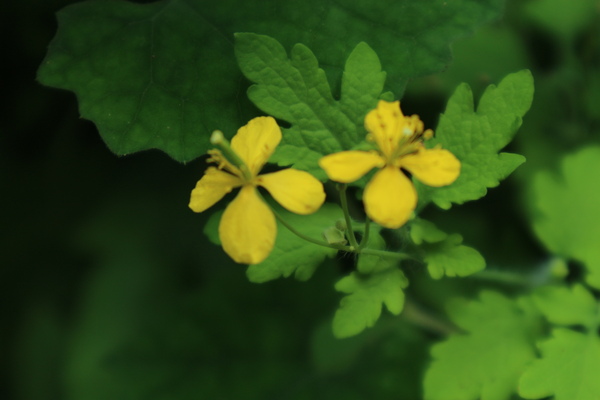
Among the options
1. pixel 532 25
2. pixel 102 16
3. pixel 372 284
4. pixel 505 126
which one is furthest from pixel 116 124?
pixel 532 25

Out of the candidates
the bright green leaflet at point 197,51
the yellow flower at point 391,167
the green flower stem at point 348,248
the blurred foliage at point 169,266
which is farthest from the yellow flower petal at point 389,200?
the blurred foliage at point 169,266

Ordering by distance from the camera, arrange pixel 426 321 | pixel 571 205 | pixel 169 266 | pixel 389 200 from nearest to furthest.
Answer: pixel 389 200
pixel 571 205
pixel 426 321
pixel 169 266

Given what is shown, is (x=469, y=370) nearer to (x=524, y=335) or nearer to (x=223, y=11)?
(x=524, y=335)

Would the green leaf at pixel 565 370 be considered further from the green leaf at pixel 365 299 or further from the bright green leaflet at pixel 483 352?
the green leaf at pixel 365 299

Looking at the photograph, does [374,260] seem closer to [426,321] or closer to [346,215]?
[346,215]

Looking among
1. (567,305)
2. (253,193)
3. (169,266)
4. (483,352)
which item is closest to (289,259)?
(253,193)

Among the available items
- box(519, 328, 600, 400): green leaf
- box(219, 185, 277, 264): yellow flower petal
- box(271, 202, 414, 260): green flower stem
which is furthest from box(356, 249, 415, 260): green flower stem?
box(519, 328, 600, 400): green leaf

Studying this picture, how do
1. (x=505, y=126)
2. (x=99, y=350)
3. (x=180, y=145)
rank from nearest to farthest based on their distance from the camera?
(x=505, y=126), (x=180, y=145), (x=99, y=350)
